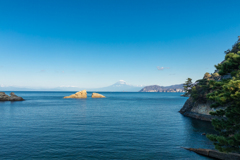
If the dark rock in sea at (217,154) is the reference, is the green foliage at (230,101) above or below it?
above

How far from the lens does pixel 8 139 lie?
1271 inches

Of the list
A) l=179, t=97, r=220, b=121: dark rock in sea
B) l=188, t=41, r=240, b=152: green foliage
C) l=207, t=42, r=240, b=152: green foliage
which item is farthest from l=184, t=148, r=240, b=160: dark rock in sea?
l=179, t=97, r=220, b=121: dark rock in sea

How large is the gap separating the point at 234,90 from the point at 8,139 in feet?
130

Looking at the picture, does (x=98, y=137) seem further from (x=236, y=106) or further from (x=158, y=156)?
(x=236, y=106)

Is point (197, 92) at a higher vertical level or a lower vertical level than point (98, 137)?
higher

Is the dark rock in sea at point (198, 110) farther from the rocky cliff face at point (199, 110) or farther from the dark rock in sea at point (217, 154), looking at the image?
the dark rock in sea at point (217, 154)

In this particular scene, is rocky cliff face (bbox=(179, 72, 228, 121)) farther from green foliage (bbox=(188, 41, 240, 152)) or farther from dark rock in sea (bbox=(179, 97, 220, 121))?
green foliage (bbox=(188, 41, 240, 152))

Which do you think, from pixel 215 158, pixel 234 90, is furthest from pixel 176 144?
pixel 234 90

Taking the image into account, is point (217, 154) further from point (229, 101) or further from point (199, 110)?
point (199, 110)

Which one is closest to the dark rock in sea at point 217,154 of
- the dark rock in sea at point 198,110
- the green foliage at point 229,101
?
the green foliage at point 229,101

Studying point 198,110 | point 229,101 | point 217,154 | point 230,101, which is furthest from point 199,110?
point 230,101

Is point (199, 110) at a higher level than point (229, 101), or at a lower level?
lower

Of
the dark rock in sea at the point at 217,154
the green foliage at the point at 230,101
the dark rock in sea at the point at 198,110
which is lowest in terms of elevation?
the dark rock in sea at the point at 217,154

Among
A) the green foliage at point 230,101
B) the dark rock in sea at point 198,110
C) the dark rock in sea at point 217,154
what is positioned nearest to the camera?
the green foliage at point 230,101
